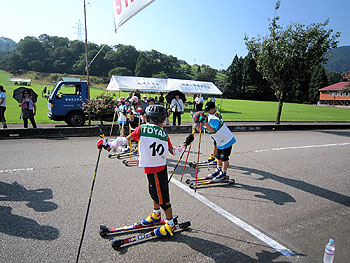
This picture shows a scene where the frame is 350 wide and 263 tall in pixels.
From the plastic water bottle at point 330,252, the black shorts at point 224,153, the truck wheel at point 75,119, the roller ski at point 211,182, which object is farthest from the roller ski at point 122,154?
the plastic water bottle at point 330,252

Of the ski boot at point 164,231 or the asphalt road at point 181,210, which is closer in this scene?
the asphalt road at point 181,210

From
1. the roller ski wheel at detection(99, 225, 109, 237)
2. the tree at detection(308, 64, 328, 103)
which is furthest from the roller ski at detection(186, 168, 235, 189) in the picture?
the tree at detection(308, 64, 328, 103)

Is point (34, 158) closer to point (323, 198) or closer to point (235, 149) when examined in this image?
point (235, 149)

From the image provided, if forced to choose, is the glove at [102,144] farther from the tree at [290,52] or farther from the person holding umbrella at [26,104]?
the tree at [290,52]

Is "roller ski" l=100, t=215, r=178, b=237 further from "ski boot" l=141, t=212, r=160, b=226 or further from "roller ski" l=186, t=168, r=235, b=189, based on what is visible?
"roller ski" l=186, t=168, r=235, b=189

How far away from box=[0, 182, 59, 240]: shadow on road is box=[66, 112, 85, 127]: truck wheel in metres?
7.82

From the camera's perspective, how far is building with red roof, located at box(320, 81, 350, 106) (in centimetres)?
6456

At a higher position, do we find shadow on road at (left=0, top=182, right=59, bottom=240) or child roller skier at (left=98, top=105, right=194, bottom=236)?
child roller skier at (left=98, top=105, right=194, bottom=236)

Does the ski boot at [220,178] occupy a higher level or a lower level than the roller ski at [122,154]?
lower

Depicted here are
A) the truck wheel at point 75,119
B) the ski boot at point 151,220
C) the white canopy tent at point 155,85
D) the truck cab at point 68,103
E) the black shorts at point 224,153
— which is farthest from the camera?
the white canopy tent at point 155,85

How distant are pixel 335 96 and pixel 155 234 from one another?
3146 inches

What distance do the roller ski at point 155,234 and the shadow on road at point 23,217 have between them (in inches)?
39.3

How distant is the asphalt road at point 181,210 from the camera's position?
3166 millimetres

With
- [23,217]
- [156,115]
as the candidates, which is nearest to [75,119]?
[23,217]
